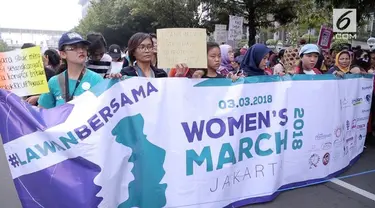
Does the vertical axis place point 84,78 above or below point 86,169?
above

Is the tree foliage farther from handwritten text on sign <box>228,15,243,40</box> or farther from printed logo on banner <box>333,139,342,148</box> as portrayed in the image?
Result: printed logo on banner <box>333,139,342,148</box>

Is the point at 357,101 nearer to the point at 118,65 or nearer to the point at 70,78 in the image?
the point at 118,65

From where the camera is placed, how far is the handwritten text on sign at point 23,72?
2.97m

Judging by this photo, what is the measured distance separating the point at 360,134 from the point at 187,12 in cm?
1510

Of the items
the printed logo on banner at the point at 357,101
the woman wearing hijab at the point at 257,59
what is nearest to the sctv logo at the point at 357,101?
the printed logo on banner at the point at 357,101

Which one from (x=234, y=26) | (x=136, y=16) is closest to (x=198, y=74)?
(x=234, y=26)

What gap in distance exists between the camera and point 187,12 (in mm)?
19266

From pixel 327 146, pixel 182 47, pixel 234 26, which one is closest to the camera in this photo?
pixel 182 47

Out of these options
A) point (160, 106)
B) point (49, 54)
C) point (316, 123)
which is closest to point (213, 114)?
point (160, 106)

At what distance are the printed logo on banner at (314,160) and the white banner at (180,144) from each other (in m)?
0.02

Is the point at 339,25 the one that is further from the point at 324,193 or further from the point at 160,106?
the point at 160,106

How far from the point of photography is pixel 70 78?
332 centimetres

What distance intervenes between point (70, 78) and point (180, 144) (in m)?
1.09

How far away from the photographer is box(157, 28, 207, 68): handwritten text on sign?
3197 millimetres
